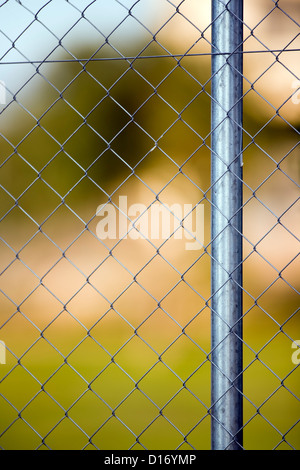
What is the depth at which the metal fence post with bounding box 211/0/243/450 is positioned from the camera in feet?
3.91

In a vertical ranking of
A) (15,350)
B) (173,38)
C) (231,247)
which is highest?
(173,38)

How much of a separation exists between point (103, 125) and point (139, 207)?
42 centimetres

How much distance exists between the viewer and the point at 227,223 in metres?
1.20

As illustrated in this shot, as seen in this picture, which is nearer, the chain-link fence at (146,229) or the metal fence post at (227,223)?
the metal fence post at (227,223)

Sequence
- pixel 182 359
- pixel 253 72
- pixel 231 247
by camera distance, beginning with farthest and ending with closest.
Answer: pixel 182 359, pixel 253 72, pixel 231 247

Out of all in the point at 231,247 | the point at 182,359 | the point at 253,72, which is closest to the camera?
the point at 231,247

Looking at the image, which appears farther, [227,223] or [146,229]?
[146,229]

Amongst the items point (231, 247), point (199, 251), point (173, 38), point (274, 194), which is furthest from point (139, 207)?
point (231, 247)

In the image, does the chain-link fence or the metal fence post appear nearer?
the metal fence post

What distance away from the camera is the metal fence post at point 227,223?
1191 mm

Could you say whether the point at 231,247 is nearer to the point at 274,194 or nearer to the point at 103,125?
the point at 274,194

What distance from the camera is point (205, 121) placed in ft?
7.40
